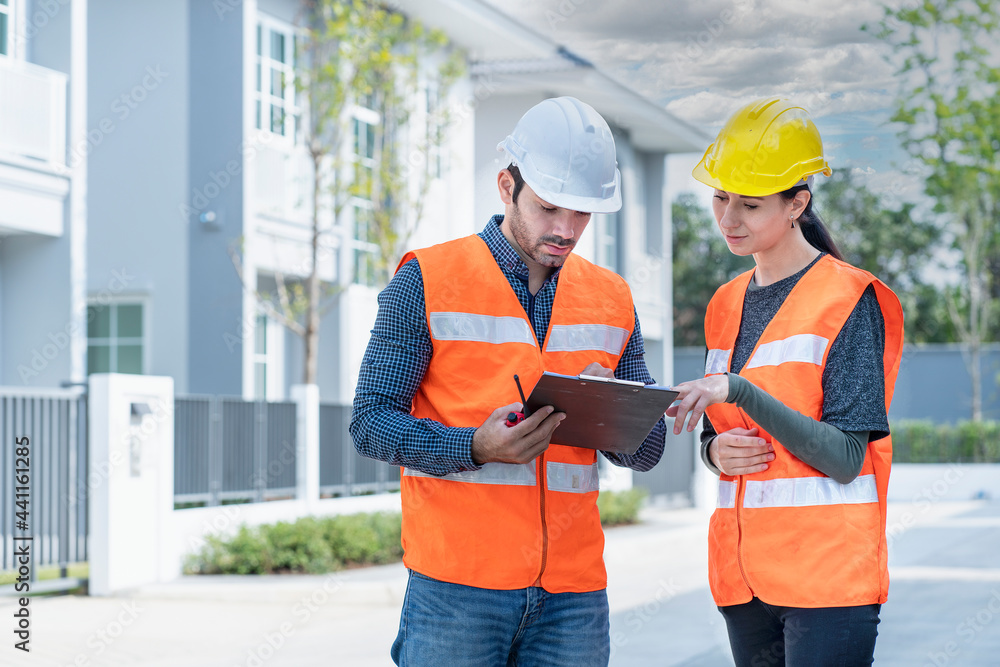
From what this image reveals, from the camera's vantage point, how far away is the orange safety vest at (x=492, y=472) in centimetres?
252

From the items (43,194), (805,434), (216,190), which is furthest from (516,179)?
(216,190)

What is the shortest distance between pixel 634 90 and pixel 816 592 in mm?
1395

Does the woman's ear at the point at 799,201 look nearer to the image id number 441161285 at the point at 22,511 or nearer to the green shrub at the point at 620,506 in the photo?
the image id number 441161285 at the point at 22,511

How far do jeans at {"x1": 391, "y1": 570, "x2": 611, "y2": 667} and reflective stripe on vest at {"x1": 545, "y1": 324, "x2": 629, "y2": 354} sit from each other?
22.1 inches

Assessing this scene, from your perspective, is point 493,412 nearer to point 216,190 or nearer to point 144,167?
point 216,190

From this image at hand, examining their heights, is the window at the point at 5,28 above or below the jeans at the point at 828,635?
above

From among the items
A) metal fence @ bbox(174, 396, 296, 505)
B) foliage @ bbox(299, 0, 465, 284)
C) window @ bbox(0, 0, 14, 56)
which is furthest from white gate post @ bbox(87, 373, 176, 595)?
window @ bbox(0, 0, 14, 56)

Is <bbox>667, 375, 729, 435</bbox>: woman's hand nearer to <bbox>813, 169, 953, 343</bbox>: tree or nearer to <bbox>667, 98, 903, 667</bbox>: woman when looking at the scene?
<bbox>667, 98, 903, 667</bbox>: woman

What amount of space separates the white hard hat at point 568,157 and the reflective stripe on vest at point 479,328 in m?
0.30

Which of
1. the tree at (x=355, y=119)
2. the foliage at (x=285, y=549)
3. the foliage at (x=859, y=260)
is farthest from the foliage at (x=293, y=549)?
the foliage at (x=859, y=260)

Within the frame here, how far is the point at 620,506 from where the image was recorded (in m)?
17.0

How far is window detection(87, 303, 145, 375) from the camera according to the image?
16312 millimetres

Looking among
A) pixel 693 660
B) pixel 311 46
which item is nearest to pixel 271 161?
pixel 311 46

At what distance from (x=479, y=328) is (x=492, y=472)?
0.33m
